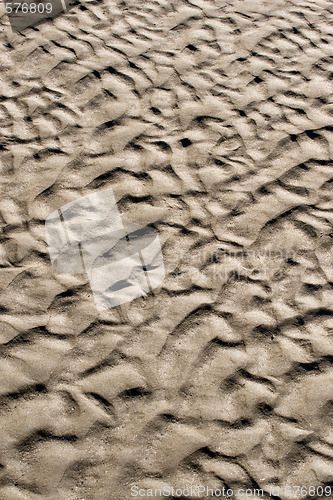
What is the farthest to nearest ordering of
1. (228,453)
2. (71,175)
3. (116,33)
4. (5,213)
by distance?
1. (116,33)
2. (71,175)
3. (5,213)
4. (228,453)

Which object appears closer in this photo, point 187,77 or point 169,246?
point 169,246

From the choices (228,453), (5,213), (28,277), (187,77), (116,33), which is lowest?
(228,453)

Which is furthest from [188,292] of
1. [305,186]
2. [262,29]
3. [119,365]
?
[262,29]

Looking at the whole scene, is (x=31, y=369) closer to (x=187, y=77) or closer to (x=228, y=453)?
(x=228, y=453)

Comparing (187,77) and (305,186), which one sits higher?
(187,77)

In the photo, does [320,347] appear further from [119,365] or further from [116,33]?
[116,33]

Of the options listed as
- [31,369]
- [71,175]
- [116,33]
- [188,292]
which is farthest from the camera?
[116,33]

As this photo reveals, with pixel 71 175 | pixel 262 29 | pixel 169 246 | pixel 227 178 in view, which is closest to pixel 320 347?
pixel 169 246
